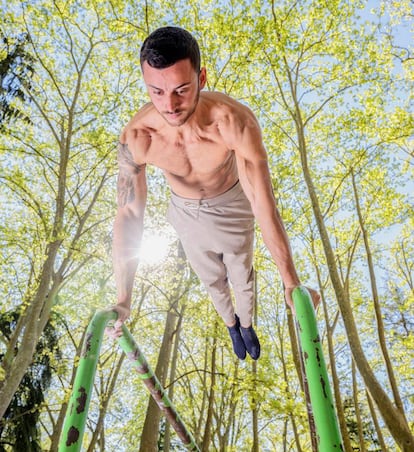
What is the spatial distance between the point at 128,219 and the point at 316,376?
4.21 feet

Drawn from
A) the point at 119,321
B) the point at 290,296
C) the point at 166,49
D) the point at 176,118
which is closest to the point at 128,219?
the point at 119,321

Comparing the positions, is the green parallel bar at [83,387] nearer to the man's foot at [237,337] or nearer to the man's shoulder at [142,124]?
the man's shoulder at [142,124]

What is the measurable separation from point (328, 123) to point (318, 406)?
375 inches

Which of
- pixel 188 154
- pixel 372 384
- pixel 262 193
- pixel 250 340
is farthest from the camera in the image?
pixel 372 384

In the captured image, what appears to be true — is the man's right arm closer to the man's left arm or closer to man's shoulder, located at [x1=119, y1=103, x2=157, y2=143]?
man's shoulder, located at [x1=119, y1=103, x2=157, y2=143]

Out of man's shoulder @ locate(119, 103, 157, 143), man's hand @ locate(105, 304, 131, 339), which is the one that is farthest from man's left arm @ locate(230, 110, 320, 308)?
man's hand @ locate(105, 304, 131, 339)

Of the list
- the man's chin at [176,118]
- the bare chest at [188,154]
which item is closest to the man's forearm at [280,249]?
the bare chest at [188,154]

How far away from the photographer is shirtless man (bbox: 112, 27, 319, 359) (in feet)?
4.78

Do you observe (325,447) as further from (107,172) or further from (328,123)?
(328,123)

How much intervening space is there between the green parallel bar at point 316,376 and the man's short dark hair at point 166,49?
981mm

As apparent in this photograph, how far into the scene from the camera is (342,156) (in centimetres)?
973

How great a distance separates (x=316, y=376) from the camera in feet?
3.49

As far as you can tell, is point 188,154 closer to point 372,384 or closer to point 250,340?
point 250,340

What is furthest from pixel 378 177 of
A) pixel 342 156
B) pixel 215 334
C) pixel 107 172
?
pixel 107 172
